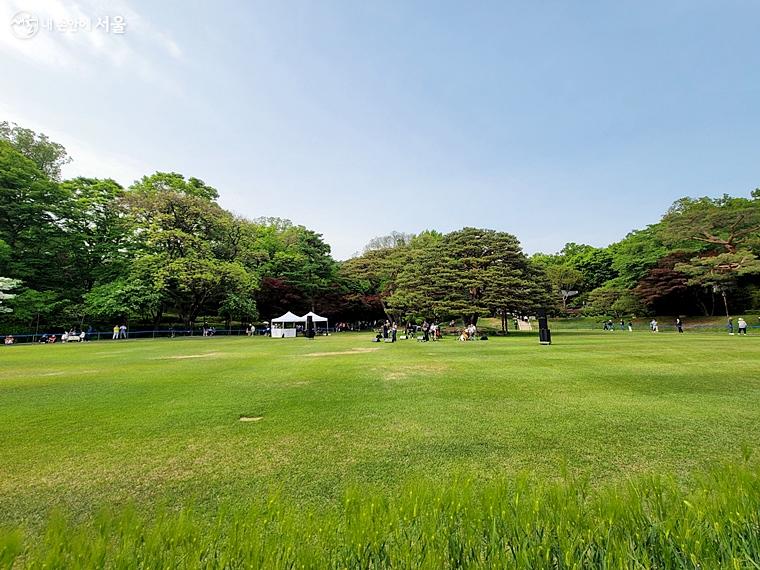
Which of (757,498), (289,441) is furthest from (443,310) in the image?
(757,498)

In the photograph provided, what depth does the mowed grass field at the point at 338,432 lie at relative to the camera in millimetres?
3232

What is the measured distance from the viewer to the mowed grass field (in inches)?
127

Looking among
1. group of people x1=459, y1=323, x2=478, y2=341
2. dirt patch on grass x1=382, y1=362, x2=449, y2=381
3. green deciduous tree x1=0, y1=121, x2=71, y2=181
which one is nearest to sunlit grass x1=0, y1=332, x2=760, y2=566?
dirt patch on grass x1=382, y1=362, x2=449, y2=381

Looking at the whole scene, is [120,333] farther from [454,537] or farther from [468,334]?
[454,537]

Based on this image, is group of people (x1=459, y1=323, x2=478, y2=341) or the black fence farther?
the black fence

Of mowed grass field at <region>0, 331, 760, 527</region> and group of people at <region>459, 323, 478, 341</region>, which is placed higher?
group of people at <region>459, 323, 478, 341</region>

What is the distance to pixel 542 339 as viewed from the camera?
1730cm

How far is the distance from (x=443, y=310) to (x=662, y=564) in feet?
81.6

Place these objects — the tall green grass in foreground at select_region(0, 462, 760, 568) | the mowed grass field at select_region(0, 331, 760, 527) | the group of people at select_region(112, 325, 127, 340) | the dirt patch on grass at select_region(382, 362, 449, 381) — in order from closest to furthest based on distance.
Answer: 1. the tall green grass in foreground at select_region(0, 462, 760, 568)
2. the mowed grass field at select_region(0, 331, 760, 527)
3. the dirt patch on grass at select_region(382, 362, 449, 381)
4. the group of people at select_region(112, 325, 127, 340)

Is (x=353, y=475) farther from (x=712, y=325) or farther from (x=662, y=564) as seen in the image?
(x=712, y=325)

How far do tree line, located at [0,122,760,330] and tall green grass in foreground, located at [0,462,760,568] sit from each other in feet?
75.8

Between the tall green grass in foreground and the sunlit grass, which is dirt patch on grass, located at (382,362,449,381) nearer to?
the sunlit grass

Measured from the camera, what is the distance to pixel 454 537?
167 centimetres

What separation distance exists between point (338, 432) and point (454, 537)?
3105 mm
